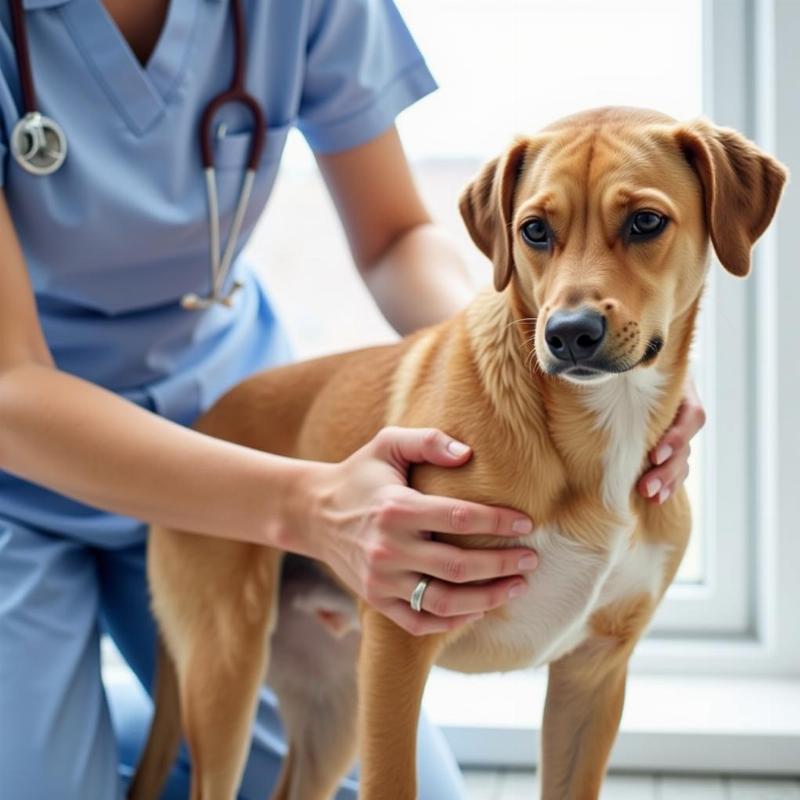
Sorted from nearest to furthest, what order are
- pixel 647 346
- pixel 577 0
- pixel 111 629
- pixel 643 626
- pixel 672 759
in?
pixel 647 346, pixel 643 626, pixel 111 629, pixel 672 759, pixel 577 0

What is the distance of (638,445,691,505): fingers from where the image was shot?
1.23 metres

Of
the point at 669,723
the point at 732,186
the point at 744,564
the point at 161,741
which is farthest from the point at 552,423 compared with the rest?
the point at 744,564

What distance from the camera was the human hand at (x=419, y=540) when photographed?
3.81ft

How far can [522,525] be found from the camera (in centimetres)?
117

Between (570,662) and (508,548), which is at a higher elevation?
(508,548)

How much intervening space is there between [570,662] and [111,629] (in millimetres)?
741

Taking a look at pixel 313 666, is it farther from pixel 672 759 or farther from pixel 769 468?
pixel 769 468

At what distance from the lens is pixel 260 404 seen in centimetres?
150

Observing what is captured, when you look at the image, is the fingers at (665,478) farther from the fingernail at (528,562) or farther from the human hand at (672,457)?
the fingernail at (528,562)

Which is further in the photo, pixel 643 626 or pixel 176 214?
pixel 176 214

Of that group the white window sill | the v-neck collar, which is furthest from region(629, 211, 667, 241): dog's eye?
the white window sill

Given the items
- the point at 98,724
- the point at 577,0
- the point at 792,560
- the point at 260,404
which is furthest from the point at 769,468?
the point at 98,724

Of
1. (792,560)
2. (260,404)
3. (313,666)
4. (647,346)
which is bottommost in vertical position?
(792,560)

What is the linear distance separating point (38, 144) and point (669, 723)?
1.42 metres
